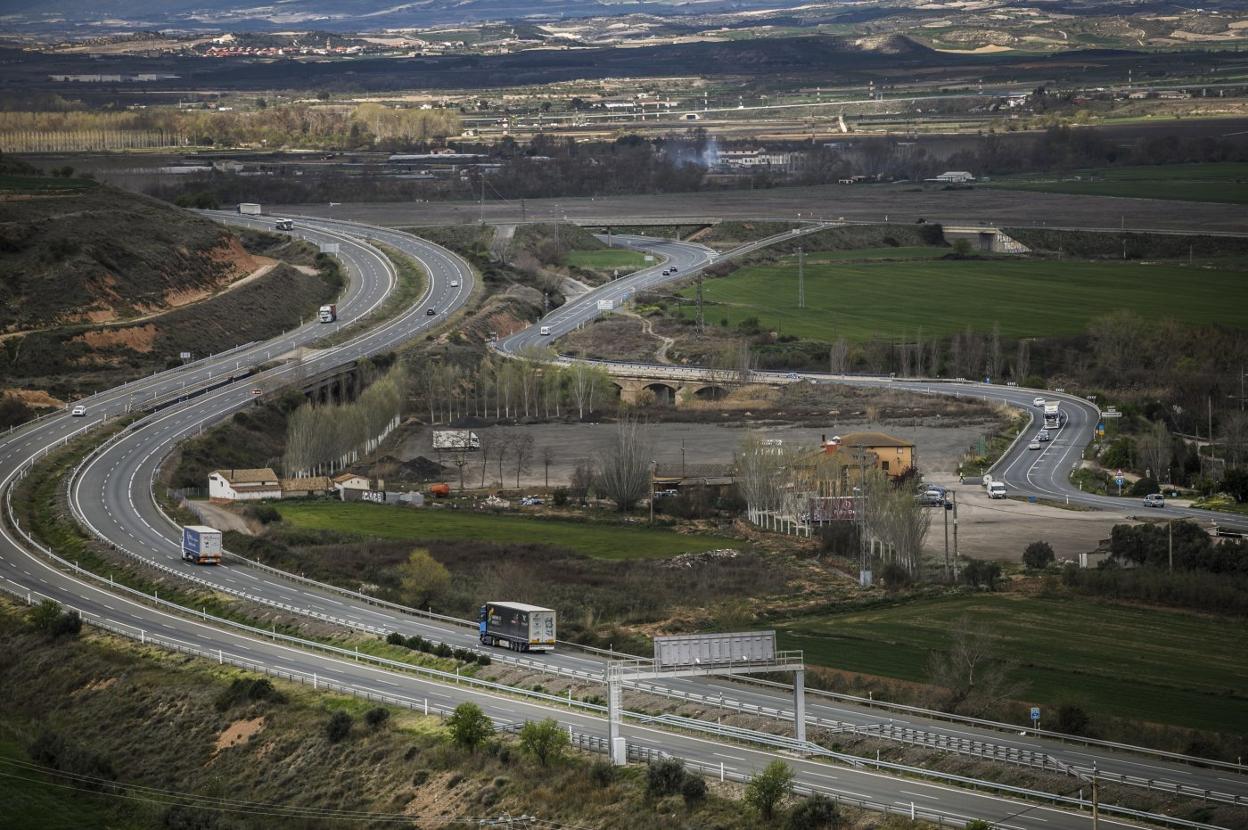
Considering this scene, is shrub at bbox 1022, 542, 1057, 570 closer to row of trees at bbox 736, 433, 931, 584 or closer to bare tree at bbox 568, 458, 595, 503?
row of trees at bbox 736, 433, 931, 584

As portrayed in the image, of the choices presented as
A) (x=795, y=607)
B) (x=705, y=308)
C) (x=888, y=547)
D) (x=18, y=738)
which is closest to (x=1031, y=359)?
(x=705, y=308)

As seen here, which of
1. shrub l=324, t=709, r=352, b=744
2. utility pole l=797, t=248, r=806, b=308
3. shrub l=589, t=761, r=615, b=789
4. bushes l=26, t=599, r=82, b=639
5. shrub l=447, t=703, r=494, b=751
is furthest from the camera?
utility pole l=797, t=248, r=806, b=308

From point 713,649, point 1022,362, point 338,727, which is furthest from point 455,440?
point 713,649

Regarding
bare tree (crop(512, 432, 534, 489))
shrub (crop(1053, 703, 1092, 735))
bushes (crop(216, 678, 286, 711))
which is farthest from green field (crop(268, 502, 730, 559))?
shrub (crop(1053, 703, 1092, 735))

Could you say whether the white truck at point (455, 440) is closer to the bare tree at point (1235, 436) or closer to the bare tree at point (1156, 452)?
the bare tree at point (1156, 452)

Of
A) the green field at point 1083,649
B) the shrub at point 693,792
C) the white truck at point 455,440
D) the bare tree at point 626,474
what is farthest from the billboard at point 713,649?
the white truck at point 455,440
